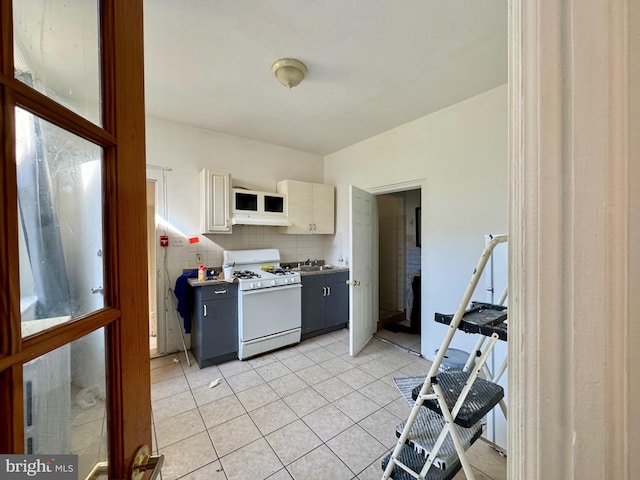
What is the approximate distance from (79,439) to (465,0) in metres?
2.38

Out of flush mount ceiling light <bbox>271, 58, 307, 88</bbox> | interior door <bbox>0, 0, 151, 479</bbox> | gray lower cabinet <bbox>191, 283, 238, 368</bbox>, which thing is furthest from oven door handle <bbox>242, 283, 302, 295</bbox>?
interior door <bbox>0, 0, 151, 479</bbox>

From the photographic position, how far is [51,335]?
0.39 meters

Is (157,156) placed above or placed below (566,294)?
above

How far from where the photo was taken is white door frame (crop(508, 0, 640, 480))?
293mm

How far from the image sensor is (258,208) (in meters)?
3.39

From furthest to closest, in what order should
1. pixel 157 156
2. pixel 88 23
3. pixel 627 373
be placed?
1. pixel 157 156
2. pixel 88 23
3. pixel 627 373

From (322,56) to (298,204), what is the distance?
205cm

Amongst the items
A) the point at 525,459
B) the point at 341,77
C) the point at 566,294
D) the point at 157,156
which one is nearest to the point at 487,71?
the point at 341,77

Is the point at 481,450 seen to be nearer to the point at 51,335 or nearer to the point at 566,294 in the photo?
the point at 566,294

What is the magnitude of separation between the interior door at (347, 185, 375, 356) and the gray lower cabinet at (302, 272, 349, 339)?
490 millimetres

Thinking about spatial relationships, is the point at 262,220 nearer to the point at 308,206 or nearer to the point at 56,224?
the point at 308,206

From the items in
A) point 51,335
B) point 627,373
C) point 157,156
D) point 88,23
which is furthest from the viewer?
point 157,156

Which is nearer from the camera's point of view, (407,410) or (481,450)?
(481,450)

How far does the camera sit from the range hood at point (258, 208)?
3219 millimetres
